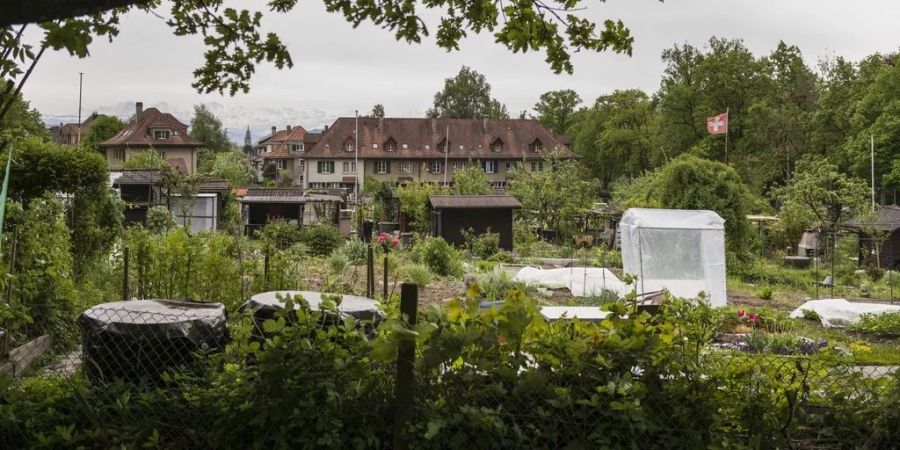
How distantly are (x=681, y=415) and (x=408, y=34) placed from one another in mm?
2460

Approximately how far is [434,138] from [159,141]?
22.2m

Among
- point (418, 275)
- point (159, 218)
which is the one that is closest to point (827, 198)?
point (418, 275)

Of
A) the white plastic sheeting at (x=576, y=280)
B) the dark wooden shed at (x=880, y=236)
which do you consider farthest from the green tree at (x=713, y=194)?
the white plastic sheeting at (x=576, y=280)

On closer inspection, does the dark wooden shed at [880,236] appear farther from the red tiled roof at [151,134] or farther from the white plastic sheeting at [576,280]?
the red tiled roof at [151,134]

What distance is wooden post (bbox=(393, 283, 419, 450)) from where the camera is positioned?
12.3 ft

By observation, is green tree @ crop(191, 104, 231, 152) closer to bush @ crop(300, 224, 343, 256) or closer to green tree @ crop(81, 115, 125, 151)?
green tree @ crop(81, 115, 125, 151)

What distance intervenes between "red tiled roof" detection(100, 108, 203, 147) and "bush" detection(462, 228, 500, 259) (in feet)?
151

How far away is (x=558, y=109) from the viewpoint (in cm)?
8081

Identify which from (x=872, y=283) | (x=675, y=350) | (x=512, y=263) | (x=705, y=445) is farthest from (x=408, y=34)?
(x=872, y=283)

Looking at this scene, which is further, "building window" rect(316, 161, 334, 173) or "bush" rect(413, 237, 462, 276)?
"building window" rect(316, 161, 334, 173)

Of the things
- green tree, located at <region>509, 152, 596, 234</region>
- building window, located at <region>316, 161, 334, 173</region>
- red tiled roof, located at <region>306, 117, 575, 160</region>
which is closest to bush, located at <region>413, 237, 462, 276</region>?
green tree, located at <region>509, 152, 596, 234</region>

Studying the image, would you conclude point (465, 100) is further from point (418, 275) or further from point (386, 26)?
point (386, 26)

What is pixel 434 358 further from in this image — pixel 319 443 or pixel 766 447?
pixel 766 447

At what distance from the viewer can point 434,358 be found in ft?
12.0
